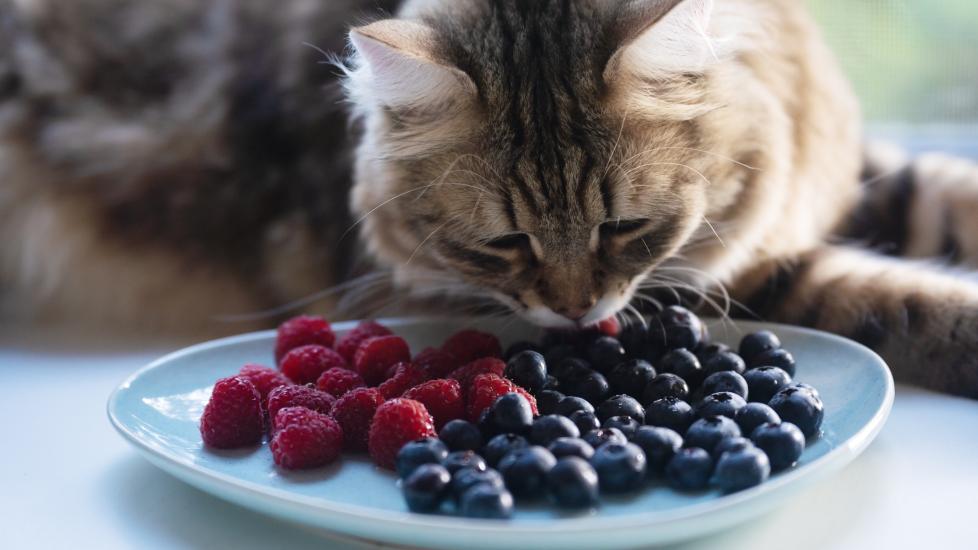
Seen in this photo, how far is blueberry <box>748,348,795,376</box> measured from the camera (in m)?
1.38

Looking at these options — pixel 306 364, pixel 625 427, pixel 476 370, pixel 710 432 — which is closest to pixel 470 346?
pixel 476 370

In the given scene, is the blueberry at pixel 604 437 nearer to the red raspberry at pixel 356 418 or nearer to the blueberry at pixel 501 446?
the blueberry at pixel 501 446

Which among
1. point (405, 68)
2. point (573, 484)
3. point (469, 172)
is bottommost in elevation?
point (573, 484)

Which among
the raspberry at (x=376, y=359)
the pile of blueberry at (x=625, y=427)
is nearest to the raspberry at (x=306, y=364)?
the raspberry at (x=376, y=359)

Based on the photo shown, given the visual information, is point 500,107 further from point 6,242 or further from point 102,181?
point 6,242

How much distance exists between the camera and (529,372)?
1.35m

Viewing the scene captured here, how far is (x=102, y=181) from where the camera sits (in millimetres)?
2129

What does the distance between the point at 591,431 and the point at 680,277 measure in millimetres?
593

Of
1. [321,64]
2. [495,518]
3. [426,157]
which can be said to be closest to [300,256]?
[321,64]

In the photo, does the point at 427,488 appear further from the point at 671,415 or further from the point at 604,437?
the point at 671,415

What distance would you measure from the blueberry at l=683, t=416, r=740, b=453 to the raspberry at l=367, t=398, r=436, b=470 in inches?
12.6

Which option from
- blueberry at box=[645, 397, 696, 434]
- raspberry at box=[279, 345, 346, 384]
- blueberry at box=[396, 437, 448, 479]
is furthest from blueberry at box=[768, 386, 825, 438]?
raspberry at box=[279, 345, 346, 384]

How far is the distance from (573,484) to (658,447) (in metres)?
0.15

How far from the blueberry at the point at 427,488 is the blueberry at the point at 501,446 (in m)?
0.09
